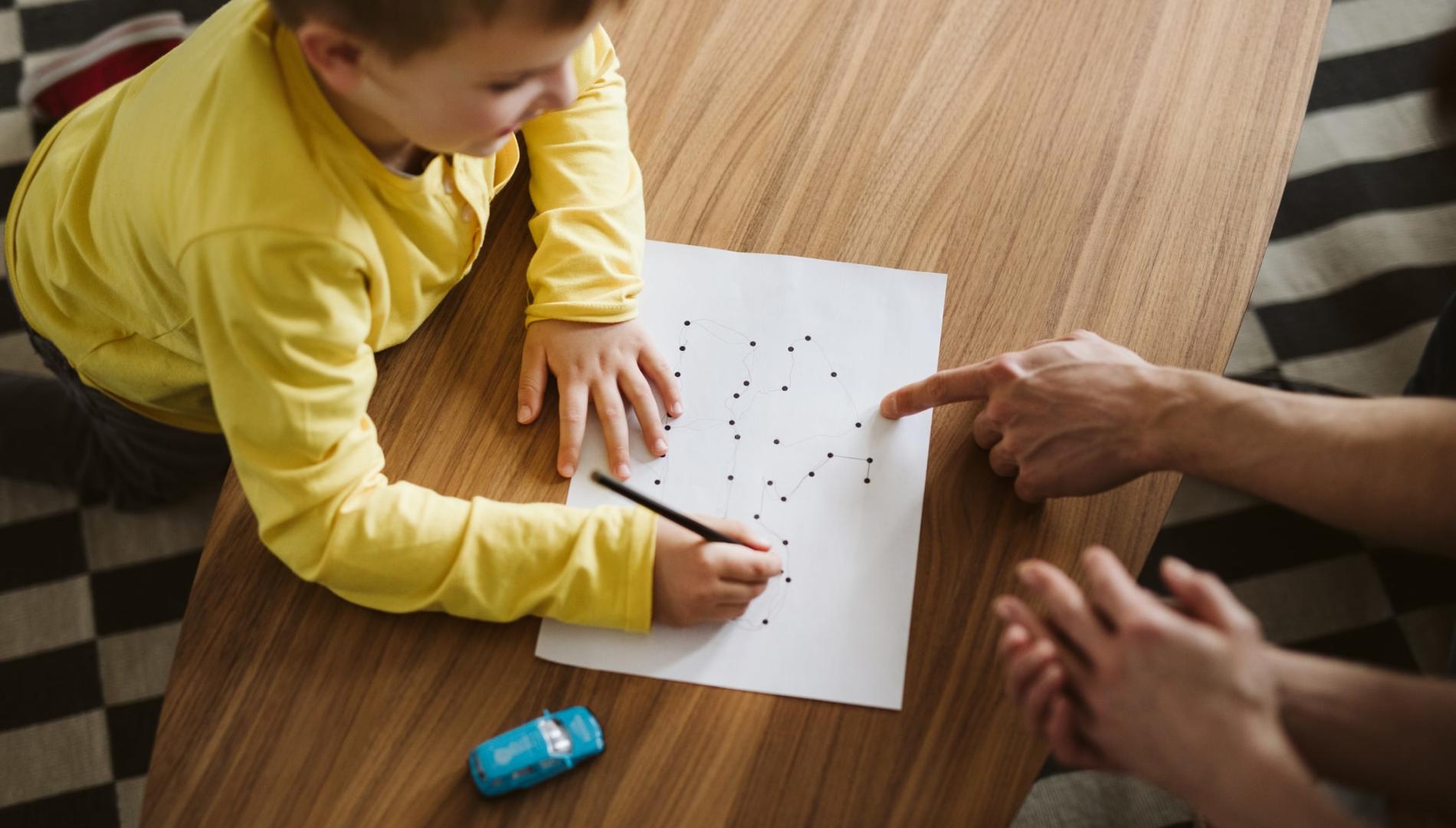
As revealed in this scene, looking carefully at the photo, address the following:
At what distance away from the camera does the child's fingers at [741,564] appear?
2.30 feet

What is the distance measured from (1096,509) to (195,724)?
25.2 inches

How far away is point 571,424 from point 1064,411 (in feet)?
1.18

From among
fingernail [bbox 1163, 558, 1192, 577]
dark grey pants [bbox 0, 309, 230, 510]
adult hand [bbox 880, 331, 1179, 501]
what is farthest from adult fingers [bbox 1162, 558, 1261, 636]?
dark grey pants [bbox 0, 309, 230, 510]

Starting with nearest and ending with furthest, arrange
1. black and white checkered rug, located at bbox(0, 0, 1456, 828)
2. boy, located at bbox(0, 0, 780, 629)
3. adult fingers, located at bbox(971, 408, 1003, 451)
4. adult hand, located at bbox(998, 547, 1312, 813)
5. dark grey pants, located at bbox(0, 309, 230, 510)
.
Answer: adult hand, located at bbox(998, 547, 1312, 813) < boy, located at bbox(0, 0, 780, 629) < adult fingers, located at bbox(971, 408, 1003, 451) < dark grey pants, located at bbox(0, 309, 230, 510) < black and white checkered rug, located at bbox(0, 0, 1456, 828)

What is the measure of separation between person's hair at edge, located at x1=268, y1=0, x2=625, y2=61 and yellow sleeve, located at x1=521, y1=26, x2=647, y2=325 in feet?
0.68

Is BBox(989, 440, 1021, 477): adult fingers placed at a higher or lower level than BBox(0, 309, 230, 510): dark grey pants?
higher

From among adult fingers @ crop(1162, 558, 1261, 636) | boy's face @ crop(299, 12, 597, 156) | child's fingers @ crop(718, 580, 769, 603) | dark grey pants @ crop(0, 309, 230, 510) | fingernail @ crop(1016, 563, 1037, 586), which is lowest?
dark grey pants @ crop(0, 309, 230, 510)

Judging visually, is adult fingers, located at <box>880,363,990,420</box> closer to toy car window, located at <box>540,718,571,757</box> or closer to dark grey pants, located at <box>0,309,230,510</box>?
toy car window, located at <box>540,718,571,757</box>

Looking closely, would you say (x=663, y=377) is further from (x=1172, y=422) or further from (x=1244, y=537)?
(x=1244, y=537)

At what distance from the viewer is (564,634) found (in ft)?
2.32

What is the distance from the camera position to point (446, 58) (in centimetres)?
62

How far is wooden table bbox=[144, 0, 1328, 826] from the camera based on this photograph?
670mm

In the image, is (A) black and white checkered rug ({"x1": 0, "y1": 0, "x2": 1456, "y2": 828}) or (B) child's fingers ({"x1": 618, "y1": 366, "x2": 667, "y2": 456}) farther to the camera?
(A) black and white checkered rug ({"x1": 0, "y1": 0, "x2": 1456, "y2": 828})

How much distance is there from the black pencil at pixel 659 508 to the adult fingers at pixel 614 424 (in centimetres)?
6
